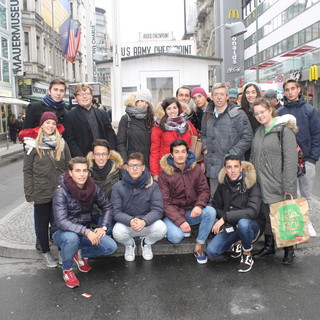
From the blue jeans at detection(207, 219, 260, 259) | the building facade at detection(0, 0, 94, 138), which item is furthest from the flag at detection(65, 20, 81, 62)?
the blue jeans at detection(207, 219, 260, 259)

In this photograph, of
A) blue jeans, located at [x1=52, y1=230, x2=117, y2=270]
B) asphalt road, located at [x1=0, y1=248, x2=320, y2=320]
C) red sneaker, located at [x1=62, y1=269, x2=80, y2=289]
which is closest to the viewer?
asphalt road, located at [x1=0, y1=248, x2=320, y2=320]

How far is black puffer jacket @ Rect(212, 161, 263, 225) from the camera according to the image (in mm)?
4426

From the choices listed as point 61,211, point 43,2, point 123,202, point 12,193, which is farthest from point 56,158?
point 43,2

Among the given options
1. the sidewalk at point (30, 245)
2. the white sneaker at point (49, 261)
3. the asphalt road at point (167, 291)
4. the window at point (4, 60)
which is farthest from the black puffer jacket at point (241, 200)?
the window at point (4, 60)

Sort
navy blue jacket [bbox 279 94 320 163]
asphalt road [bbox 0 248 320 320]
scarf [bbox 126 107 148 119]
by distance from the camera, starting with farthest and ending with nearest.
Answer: scarf [bbox 126 107 148 119], navy blue jacket [bbox 279 94 320 163], asphalt road [bbox 0 248 320 320]

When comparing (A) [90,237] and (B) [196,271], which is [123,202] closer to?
(A) [90,237]

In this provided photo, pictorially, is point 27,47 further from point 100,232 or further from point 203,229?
point 203,229

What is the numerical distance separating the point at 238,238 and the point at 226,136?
53.3 inches

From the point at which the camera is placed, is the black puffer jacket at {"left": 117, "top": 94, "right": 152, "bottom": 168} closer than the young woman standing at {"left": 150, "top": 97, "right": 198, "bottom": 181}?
No

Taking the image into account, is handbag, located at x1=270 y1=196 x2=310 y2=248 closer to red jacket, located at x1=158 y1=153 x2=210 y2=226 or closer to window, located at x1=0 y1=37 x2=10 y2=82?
red jacket, located at x1=158 y1=153 x2=210 y2=226

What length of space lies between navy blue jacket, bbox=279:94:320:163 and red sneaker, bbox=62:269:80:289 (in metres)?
3.40

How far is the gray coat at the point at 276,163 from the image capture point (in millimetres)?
4344

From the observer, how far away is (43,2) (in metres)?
31.2

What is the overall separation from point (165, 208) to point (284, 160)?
160 cm
